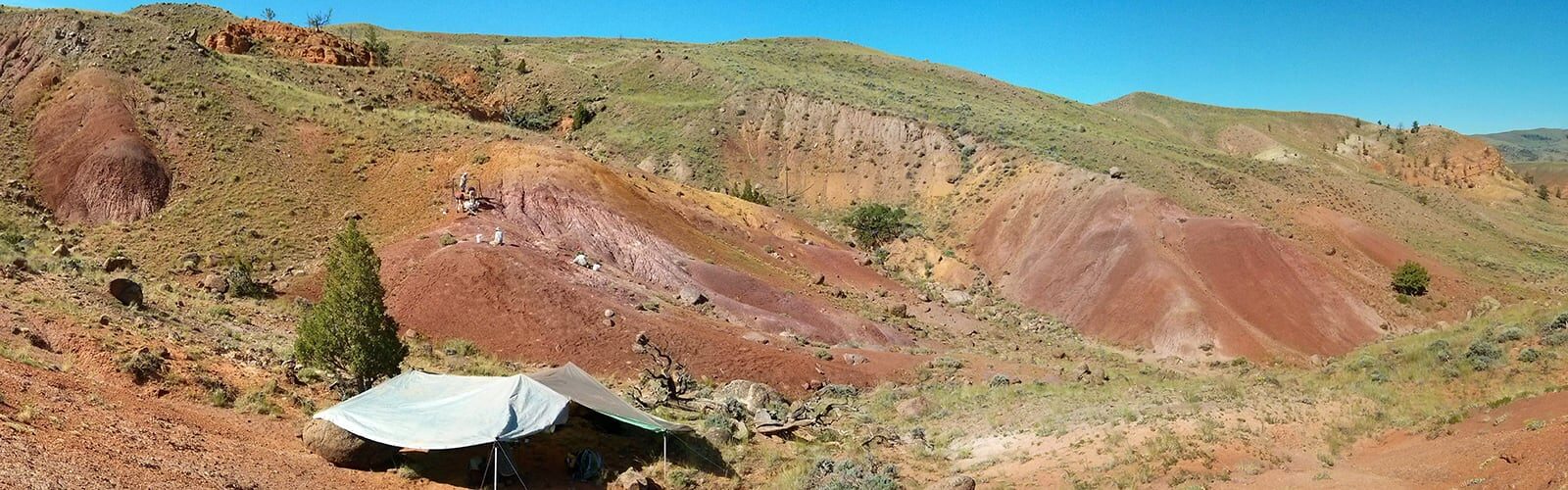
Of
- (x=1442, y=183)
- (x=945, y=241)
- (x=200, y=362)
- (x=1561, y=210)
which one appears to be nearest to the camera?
(x=200, y=362)

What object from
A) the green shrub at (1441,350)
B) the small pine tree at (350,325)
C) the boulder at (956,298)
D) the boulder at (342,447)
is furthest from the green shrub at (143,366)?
the boulder at (956,298)

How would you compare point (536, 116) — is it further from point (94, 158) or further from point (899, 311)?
point (899, 311)

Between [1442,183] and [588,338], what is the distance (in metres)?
89.1

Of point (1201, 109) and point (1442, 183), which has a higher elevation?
point (1201, 109)

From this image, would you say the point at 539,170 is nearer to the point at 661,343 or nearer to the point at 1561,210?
the point at 661,343

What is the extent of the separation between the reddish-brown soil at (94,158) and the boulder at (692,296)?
62.5 ft

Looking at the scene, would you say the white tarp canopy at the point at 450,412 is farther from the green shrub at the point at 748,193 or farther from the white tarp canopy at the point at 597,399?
the green shrub at the point at 748,193

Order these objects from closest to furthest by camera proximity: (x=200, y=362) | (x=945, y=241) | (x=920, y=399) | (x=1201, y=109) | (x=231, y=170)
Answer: (x=200, y=362) → (x=920, y=399) → (x=231, y=170) → (x=945, y=241) → (x=1201, y=109)

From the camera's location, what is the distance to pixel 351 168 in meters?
35.3

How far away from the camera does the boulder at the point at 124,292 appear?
19.5 metres

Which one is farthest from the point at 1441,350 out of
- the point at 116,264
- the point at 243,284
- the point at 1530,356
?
the point at 116,264

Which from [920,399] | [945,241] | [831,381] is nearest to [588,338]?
[831,381]

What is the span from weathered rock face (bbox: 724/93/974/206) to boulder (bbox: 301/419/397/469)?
134ft

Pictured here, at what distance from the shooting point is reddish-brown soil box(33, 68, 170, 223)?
102 feet
